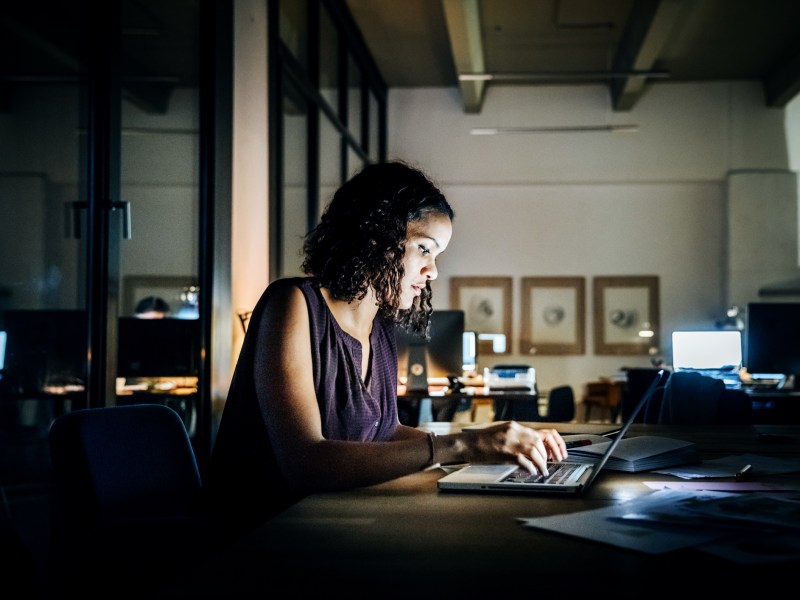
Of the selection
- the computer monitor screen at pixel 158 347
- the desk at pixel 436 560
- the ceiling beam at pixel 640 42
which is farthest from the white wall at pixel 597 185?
the desk at pixel 436 560

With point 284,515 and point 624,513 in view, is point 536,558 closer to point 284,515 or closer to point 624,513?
point 624,513

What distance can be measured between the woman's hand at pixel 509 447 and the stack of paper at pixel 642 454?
0.87ft

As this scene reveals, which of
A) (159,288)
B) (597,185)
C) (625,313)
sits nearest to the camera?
(159,288)

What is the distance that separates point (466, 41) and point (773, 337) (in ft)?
11.7

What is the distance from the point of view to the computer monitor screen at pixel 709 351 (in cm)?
733

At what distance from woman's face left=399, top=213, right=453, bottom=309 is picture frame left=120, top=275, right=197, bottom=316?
200 cm

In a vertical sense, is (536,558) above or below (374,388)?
below

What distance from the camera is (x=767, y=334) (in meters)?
5.92

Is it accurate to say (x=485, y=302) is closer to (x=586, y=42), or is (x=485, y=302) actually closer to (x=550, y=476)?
(x=586, y=42)

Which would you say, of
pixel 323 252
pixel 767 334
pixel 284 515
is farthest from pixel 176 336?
pixel 767 334

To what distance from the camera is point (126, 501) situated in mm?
1751

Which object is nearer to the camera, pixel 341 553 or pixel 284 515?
pixel 341 553

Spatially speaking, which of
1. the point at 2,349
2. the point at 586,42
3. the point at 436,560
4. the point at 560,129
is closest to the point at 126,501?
the point at 436,560

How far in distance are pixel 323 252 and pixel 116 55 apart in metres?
1.84
